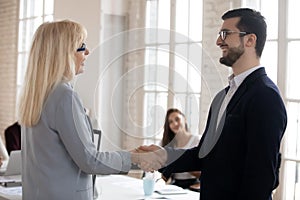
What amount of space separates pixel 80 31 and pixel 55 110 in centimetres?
33

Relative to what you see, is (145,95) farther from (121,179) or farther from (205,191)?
(205,191)

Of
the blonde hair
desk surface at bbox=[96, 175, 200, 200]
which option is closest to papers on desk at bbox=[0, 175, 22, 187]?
desk surface at bbox=[96, 175, 200, 200]

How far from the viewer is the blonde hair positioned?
1.86 m

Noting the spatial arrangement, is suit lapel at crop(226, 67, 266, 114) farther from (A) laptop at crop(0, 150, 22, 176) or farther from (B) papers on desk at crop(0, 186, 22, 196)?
(A) laptop at crop(0, 150, 22, 176)

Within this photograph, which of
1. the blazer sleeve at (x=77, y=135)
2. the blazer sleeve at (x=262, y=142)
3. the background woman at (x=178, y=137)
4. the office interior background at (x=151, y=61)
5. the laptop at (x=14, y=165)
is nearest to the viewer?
the blazer sleeve at (x=262, y=142)

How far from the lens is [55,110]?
1.84m

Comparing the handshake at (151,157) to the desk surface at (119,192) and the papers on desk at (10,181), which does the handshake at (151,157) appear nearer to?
the desk surface at (119,192)

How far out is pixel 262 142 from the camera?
1.72m

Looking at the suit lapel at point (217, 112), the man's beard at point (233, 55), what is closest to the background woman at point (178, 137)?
the suit lapel at point (217, 112)

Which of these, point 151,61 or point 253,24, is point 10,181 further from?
point 253,24

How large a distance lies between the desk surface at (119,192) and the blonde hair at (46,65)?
97cm

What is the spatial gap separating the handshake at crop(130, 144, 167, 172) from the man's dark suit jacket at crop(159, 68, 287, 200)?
34 cm

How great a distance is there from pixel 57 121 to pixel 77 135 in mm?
92

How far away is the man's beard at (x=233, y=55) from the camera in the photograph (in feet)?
6.32
